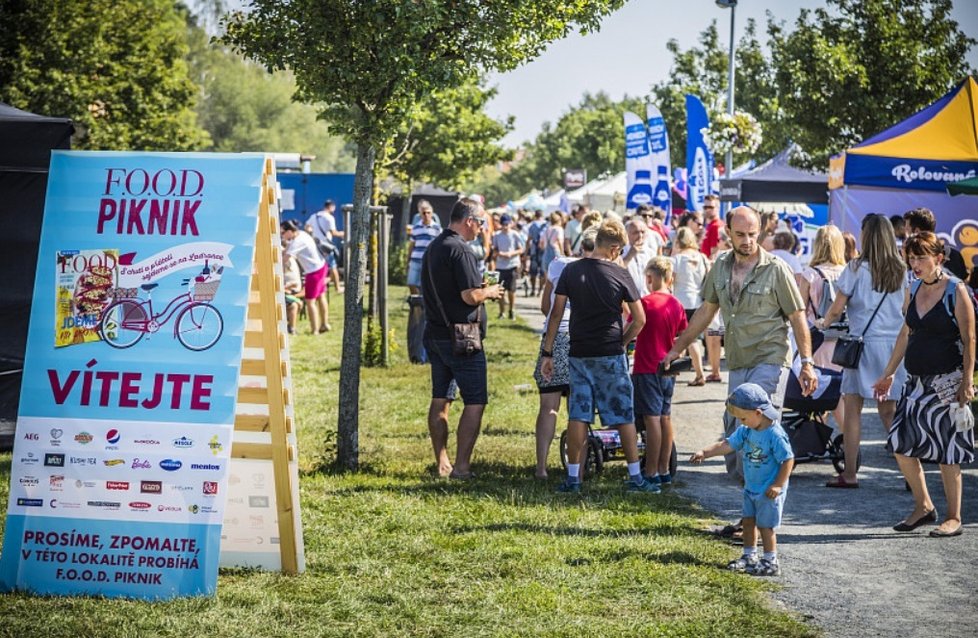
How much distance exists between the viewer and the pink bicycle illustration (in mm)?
5578

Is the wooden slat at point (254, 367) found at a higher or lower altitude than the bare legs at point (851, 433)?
higher

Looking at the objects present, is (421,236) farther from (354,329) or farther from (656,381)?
(656,381)

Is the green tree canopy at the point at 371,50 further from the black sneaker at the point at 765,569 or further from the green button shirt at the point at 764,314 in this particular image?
the black sneaker at the point at 765,569

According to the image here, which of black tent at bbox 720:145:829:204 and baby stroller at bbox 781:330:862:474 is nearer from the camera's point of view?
baby stroller at bbox 781:330:862:474

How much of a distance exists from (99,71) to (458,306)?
29.9 meters

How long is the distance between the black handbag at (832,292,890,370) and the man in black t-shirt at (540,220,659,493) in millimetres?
1600

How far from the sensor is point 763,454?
20.6 ft

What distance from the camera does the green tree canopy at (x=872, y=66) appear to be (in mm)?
25828

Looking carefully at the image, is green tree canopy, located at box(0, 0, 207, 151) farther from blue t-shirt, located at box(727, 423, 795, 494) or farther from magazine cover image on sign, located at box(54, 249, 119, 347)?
blue t-shirt, located at box(727, 423, 795, 494)

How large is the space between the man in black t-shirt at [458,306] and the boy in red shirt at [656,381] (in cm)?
115

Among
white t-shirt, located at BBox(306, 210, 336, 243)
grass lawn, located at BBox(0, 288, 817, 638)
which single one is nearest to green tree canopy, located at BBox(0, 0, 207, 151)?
white t-shirt, located at BBox(306, 210, 336, 243)

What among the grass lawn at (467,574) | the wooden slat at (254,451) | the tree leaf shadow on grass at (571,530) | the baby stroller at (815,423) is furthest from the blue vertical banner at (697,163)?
the wooden slat at (254,451)

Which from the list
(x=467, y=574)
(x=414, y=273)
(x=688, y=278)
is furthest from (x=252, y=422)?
(x=414, y=273)

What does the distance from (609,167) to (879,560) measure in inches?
3179
